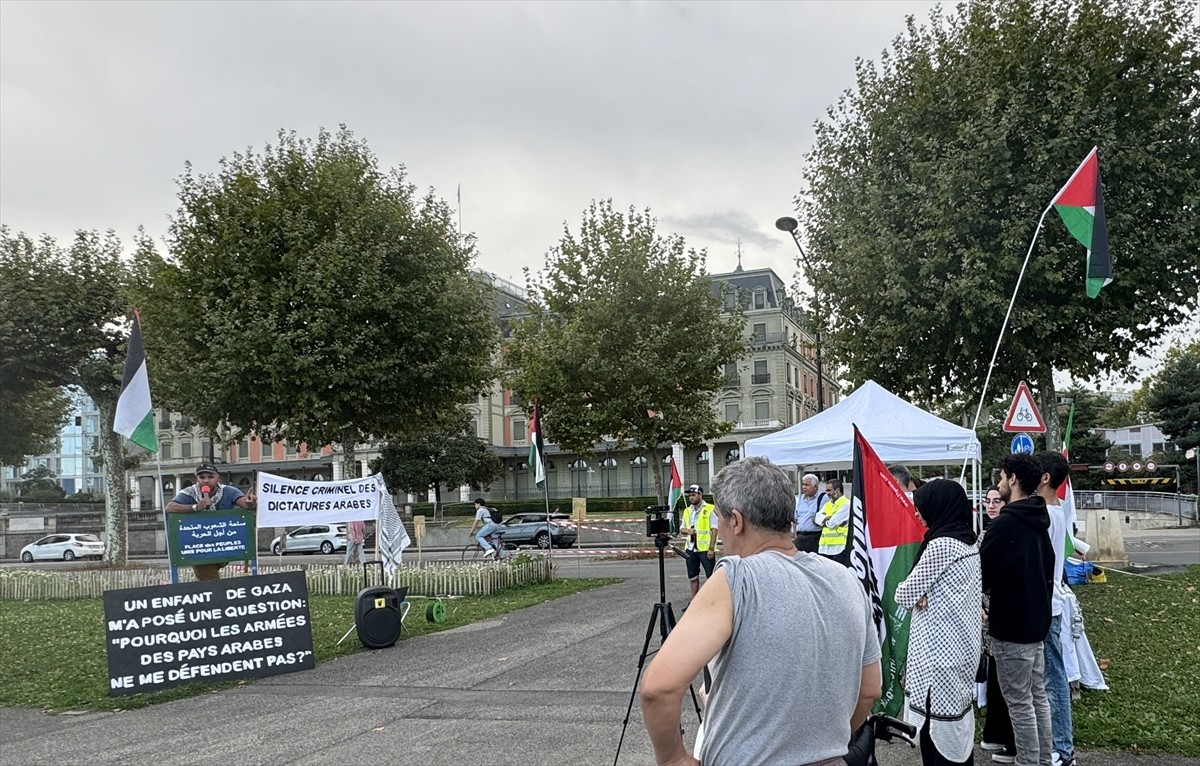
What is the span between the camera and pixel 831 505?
12586 millimetres

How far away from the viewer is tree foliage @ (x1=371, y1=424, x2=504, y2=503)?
2272 inches

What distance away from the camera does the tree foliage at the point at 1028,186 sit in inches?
641

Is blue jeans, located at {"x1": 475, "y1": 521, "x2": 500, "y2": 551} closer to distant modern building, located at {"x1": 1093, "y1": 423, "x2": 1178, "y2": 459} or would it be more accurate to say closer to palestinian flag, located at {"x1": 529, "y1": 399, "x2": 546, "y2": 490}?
palestinian flag, located at {"x1": 529, "y1": 399, "x2": 546, "y2": 490}

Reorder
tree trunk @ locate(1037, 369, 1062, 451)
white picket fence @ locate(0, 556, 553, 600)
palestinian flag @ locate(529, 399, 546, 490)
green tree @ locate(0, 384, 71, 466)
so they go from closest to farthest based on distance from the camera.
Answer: white picket fence @ locate(0, 556, 553, 600), tree trunk @ locate(1037, 369, 1062, 451), palestinian flag @ locate(529, 399, 546, 490), green tree @ locate(0, 384, 71, 466)

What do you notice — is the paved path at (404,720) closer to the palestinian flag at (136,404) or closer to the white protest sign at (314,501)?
the white protest sign at (314,501)

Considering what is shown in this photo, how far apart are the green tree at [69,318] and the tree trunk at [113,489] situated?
0.11 ft

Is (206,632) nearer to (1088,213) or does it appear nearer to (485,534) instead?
(1088,213)

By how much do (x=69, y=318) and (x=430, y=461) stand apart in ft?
108

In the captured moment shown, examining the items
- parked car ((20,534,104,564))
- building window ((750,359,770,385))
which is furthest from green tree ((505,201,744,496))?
building window ((750,359,770,385))

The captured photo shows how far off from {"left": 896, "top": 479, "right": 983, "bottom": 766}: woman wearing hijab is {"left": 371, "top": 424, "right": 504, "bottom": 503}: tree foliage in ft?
176

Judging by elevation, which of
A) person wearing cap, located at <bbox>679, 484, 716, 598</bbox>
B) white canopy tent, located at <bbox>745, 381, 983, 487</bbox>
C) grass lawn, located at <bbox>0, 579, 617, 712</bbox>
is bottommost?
grass lawn, located at <bbox>0, 579, 617, 712</bbox>

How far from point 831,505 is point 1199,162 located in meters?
10.1

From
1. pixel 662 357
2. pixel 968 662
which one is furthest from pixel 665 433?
pixel 968 662

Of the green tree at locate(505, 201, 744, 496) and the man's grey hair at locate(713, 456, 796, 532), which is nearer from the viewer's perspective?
the man's grey hair at locate(713, 456, 796, 532)
